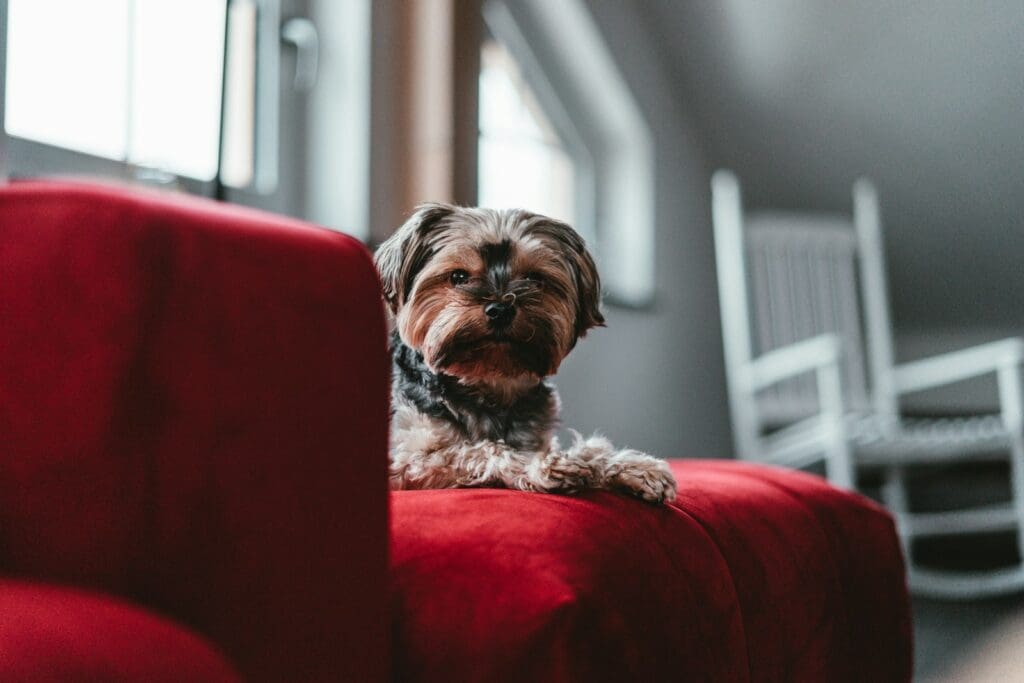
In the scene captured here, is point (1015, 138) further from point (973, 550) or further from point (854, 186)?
point (973, 550)

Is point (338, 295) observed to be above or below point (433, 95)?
below

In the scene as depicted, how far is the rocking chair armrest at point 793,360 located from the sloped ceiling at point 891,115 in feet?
2.49

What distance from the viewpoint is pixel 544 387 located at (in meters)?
1.35

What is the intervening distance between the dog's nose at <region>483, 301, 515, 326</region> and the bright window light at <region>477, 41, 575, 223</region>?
1.30m

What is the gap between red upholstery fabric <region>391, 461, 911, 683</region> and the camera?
726 millimetres

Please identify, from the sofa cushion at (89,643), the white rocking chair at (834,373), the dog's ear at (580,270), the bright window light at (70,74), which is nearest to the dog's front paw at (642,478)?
the dog's ear at (580,270)

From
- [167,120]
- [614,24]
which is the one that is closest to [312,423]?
[167,120]

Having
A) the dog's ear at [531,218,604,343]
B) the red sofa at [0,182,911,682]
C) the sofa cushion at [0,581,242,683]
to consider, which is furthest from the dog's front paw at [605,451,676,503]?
the sofa cushion at [0,581,242,683]

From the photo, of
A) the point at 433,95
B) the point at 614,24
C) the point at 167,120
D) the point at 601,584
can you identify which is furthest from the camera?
the point at 614,24

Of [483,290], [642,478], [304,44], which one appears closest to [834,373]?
[304,44]

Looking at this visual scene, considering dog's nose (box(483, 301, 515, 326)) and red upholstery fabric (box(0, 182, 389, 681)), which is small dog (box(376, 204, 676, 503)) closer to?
dog's nose (box(483, 301, 515, 326))

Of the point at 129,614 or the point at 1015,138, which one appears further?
the point at 1015,138

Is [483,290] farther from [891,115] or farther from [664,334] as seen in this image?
[891,115]

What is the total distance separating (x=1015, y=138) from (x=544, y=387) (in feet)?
10.0
